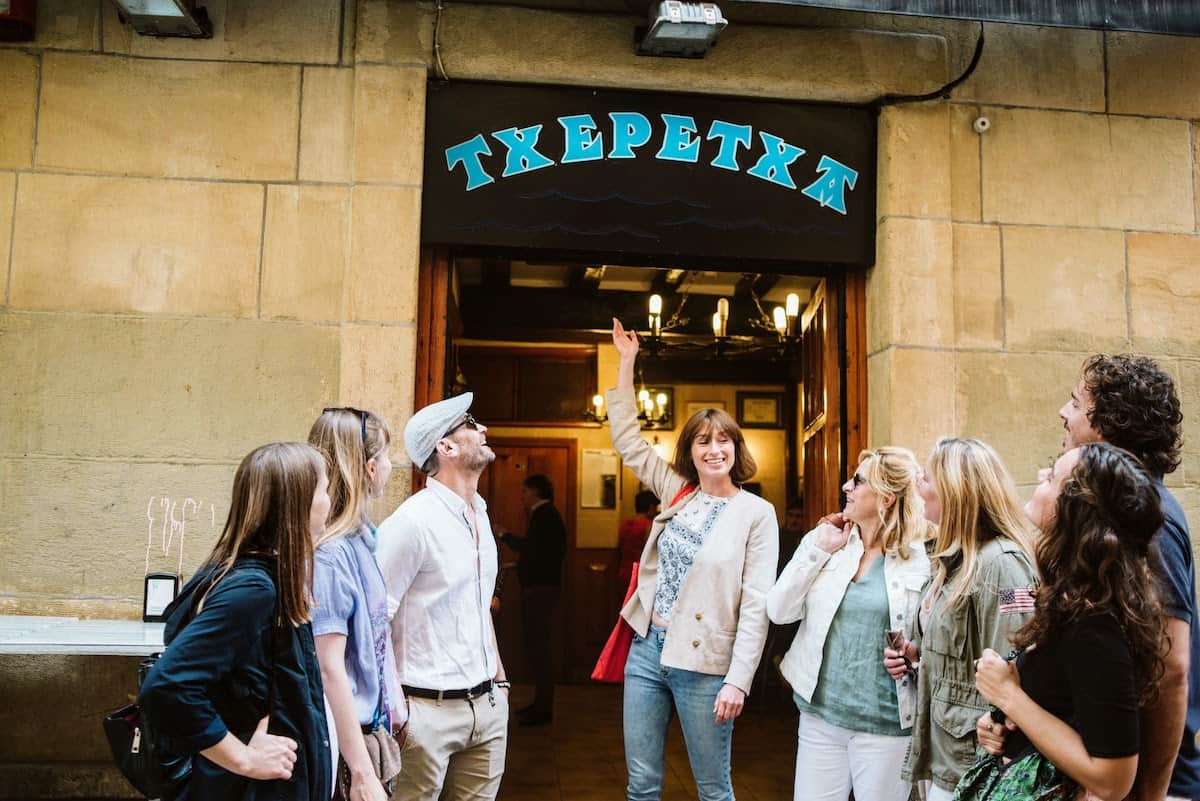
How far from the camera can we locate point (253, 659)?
2.30 metres

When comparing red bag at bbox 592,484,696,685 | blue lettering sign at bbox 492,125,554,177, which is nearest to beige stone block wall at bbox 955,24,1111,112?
blue lettering sign at bbox 492,125,554,177

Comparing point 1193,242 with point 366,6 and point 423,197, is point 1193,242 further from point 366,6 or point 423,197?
point 366,6

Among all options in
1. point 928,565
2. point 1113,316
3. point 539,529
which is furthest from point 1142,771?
point 539,529

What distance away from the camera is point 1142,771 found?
2174 mm

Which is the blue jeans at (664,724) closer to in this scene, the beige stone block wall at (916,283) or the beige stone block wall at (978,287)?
the beige stone block wall at (916,283)

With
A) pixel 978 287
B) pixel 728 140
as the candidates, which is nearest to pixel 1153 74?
pixel 978 287

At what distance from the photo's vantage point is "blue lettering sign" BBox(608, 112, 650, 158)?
16.7ft

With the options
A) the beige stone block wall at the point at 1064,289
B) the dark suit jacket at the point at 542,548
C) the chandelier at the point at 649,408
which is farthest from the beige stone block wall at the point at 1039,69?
the chandelier at the point at 649,408

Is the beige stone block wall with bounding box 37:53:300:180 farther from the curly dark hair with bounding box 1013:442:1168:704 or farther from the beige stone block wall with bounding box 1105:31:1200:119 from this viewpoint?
the beige stone block wall with bounding box 1105:31:1200:119

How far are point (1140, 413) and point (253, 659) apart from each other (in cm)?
230

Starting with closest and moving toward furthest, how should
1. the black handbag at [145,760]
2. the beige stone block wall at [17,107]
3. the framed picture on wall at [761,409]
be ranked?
1. the black handbag at [145,760]
2. the beige stone block wall at [17,107]
3. the framed picture on wall at [761,409]

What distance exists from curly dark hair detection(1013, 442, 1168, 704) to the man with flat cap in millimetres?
1884

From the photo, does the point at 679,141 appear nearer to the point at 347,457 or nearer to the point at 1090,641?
the point at 347,457

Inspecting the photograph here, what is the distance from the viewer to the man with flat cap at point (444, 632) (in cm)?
333
